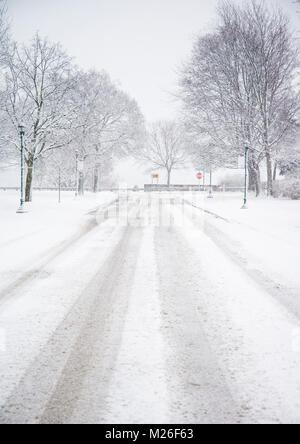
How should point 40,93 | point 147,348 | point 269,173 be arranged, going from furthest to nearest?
point 269,173, point 40,93, point 147,348

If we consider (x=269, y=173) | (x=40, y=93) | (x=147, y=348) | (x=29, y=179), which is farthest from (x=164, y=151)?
(x=147, y=348)

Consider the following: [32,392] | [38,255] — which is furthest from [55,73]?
[32,392]

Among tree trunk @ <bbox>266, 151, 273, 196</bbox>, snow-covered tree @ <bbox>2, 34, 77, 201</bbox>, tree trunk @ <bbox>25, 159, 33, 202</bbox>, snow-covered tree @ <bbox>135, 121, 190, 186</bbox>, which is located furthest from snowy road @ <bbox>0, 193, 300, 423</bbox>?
snow-covered tree @ <bbox>135, 121, 190, 186</bbox>

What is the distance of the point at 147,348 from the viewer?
2725 millimetres

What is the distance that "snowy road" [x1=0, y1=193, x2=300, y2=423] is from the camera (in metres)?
1.99

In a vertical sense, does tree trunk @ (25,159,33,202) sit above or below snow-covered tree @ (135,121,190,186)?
below

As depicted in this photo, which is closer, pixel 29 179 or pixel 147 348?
pixel 147 348

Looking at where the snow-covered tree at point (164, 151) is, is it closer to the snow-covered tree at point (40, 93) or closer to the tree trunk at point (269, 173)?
the tree trunk at point (269, 173)

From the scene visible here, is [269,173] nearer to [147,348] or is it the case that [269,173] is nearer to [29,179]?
[29,179]

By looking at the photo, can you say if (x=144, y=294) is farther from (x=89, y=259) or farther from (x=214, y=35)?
(x=214, y=35)

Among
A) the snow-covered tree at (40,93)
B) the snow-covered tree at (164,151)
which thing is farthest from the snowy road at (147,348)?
the snow-covered tree at (164,151)

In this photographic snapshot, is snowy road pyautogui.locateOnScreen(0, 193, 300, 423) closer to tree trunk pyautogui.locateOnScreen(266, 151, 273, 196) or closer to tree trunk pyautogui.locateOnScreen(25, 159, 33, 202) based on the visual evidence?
tree trunk pyautogui.locateOnScreen(25, 159, 33, 202)

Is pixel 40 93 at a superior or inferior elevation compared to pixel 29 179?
superior

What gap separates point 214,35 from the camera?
2567 centimetres
